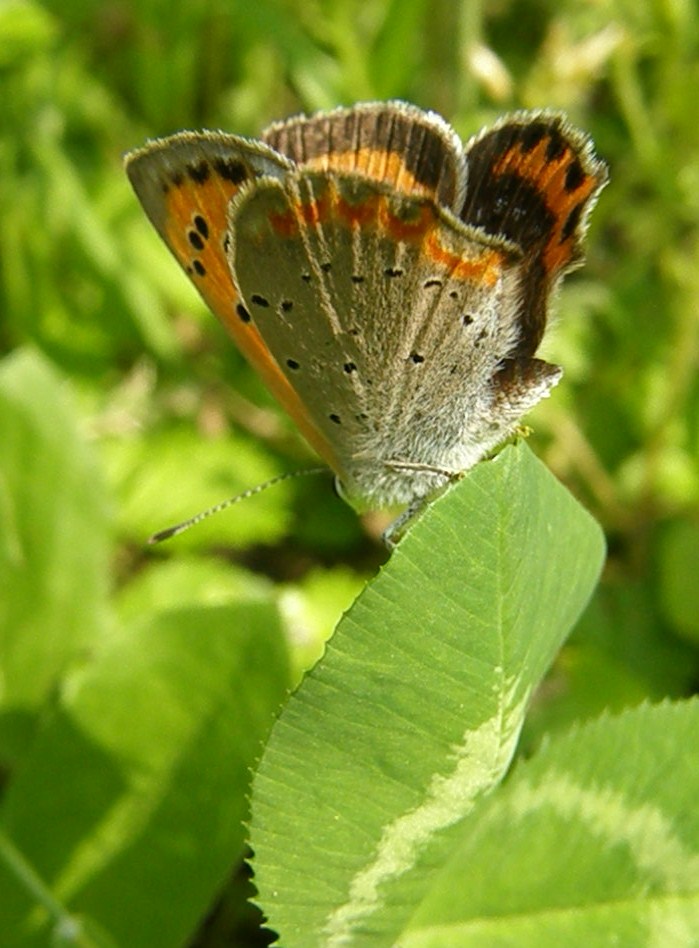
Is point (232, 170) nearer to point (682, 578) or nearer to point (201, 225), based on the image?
point (201, 225)

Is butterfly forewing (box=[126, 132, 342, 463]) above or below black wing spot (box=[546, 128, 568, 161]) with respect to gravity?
below

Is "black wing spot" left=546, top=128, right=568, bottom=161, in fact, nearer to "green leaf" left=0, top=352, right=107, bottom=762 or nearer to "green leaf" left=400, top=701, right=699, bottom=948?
"green leaf" left=400, top=701, right=699, bottom=948

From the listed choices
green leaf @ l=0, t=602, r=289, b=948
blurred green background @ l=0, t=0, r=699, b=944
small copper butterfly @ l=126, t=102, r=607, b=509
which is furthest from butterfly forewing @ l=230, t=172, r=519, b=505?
blurred green background @ l=0, t=0, r=699, b=944

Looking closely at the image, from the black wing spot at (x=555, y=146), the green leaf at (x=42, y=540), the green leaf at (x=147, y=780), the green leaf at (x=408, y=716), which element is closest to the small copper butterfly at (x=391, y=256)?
the black wing spot at (x=555, y=146)

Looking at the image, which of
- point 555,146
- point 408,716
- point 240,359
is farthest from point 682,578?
point 408,716

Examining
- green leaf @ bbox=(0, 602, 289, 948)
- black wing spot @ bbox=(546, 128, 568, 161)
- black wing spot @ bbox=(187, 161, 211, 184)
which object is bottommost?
green leaf @ bbox=(0, 602, 289, 948)

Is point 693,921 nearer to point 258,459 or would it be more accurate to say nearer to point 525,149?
point 525,149

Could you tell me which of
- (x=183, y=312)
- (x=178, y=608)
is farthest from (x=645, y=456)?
(x=178, y=608)
